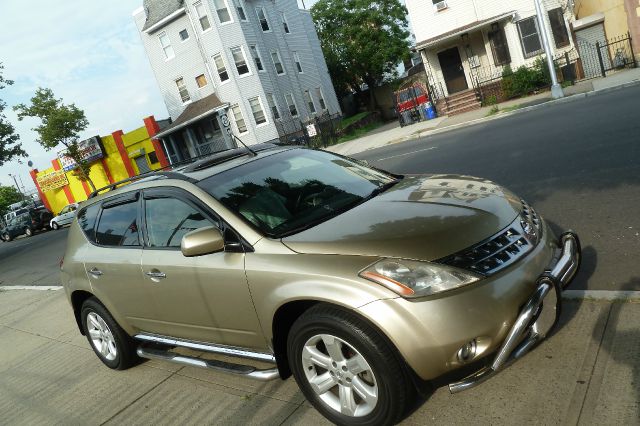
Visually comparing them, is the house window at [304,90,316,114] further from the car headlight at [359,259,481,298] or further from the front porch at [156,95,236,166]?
the car headlight at [359,259,481,298]

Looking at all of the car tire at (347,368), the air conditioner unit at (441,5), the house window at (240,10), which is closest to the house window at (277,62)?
the house window at (240,10)

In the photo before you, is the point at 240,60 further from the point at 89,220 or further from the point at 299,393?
the point at 299,393

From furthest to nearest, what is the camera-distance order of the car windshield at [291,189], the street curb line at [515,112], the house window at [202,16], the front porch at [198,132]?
the front porch at [198,132] < the house window at [202,16] < the street curb line at [515,112] < the car windshield at [291,189]

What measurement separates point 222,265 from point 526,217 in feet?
6.72

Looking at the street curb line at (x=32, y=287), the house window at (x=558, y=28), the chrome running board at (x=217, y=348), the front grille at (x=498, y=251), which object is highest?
the house window at (x=558, y=28)

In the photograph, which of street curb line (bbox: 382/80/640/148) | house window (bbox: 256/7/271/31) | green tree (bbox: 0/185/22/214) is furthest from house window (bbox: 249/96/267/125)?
green tree (bbox: 0/185/22/214)

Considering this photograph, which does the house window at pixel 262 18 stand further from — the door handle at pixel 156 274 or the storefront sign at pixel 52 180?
the door handle at pixel 156 274

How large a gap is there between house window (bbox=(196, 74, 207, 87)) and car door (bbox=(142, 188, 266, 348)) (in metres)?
31.1

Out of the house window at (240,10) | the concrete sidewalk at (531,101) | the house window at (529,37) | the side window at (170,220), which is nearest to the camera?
the side window at (170,220)

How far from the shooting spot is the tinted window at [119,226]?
4.41m

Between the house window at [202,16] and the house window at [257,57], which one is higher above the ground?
the house window at [202,16]

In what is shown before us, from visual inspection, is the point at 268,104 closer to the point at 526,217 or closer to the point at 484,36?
the point at 484,36

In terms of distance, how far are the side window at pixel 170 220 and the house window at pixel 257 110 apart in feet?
94.5

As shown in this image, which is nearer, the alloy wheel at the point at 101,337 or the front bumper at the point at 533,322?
the front bumper at the point at 533,322
